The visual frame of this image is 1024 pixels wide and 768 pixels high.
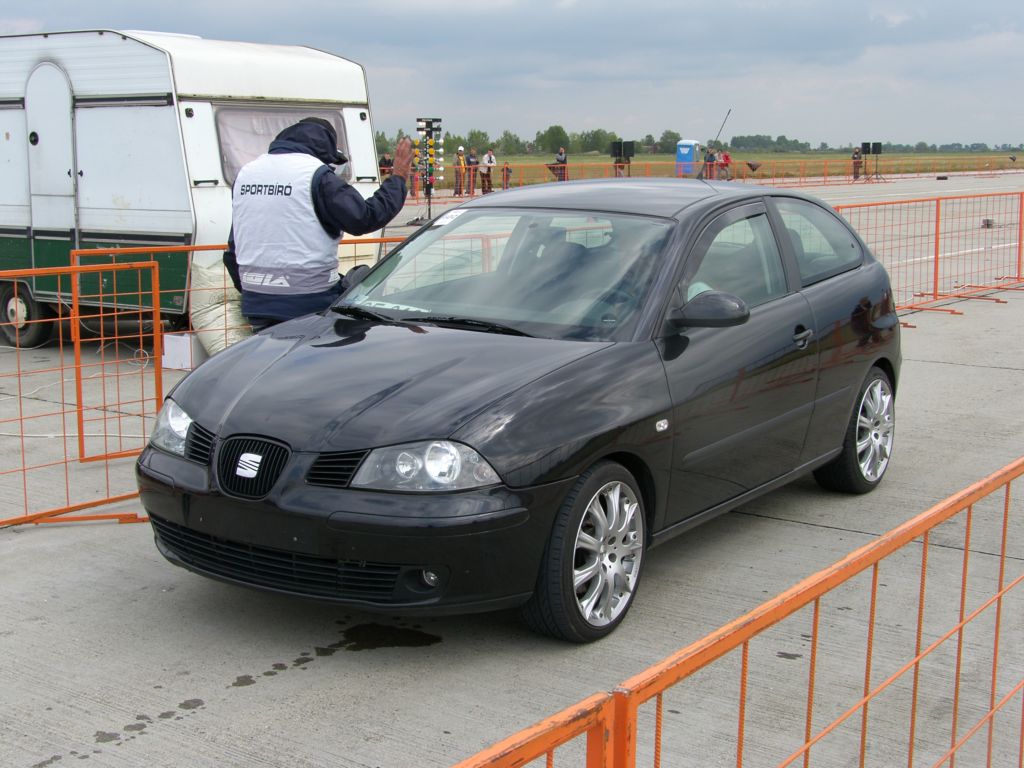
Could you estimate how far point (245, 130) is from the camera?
37.1 feet

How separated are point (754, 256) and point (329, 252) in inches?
83.5

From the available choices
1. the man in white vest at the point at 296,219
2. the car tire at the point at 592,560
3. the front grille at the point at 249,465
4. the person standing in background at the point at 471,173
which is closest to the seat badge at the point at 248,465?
the front grille at the point at 249,465

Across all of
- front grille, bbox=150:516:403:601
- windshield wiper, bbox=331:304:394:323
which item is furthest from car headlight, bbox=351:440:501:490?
windshield wiper, bbox=331:304:394:323

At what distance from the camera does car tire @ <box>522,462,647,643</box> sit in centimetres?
439

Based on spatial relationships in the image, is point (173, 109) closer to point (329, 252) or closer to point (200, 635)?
point (329, 252)

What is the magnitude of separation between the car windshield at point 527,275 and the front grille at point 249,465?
1.08 metres

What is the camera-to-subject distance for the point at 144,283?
10781mm

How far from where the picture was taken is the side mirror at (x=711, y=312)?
4.99m

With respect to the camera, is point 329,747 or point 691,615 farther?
point 691,615

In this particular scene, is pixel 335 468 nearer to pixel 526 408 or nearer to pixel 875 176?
pixel 526 408

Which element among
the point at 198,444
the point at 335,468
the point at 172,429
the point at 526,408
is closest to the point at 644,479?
the point at 526,408

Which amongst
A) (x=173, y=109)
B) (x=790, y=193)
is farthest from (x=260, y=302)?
(x=173, y=109)

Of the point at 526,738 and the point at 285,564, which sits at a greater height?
the point at 526,738

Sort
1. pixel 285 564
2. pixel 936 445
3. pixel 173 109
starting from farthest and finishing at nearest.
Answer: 1. pixel 173 109
2. pixel 936 445
3. pixel 285 564
